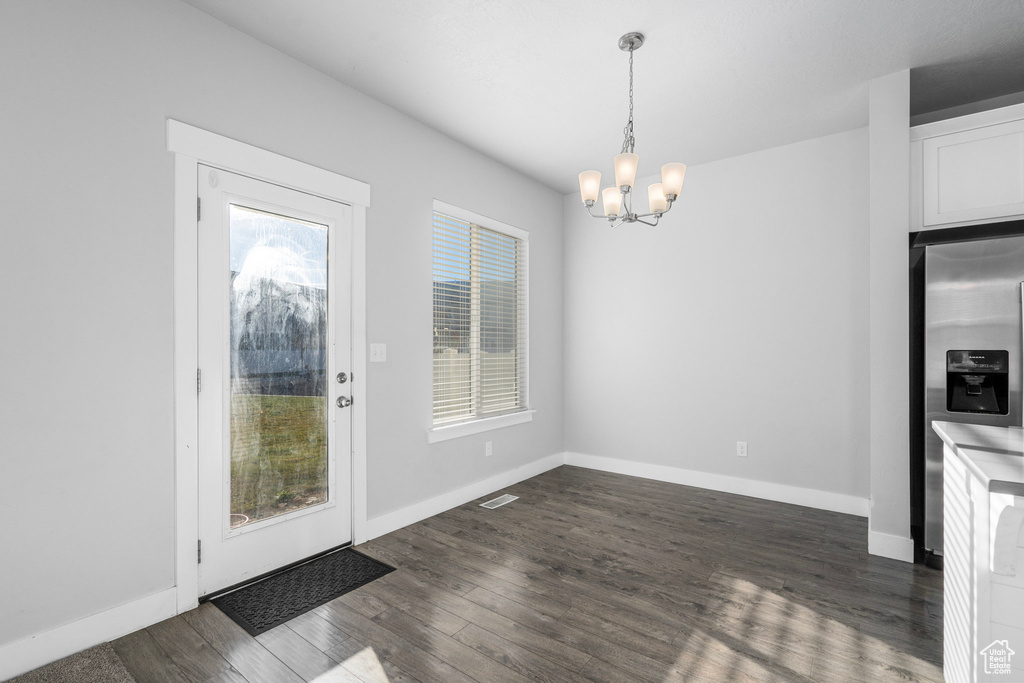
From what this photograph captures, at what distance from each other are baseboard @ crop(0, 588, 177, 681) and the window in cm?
183

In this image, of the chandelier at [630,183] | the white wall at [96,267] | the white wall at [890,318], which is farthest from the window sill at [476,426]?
the white wall at [890,318]

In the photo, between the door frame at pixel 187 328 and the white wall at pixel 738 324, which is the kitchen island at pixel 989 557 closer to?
the white wall at pixel 738 324

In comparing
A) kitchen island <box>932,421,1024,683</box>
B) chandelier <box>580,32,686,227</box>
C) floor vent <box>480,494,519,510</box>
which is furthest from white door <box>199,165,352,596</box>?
kitchen island <box>932,421,1024,683</box>

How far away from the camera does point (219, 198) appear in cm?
235

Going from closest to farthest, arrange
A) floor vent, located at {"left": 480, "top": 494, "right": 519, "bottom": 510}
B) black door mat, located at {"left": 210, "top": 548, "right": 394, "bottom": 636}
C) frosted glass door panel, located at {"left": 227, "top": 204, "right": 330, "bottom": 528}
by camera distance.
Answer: black door mat, located at {"left": 210, "top": 548, "right": 394, "bottom": 636} → frosted glass door panel, located at {"left": 227, "top": 204, "right": 330, "bottom": 528} → floor vent, located at {"left": 480, "top": 494, "right": 519, "bottom": 510}

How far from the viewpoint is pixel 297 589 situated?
240 centimetres

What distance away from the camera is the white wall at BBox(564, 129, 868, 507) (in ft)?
11.7

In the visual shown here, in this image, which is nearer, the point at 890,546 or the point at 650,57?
the point at 650,57

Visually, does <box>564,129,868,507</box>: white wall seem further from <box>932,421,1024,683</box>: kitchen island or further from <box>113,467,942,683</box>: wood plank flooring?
<box>932,421,1024,683</box>: kitchen island

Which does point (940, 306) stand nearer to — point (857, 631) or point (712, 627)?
point (857, 631)

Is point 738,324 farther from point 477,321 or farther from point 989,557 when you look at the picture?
point 989,557

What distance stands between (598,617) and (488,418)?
205 centimetres

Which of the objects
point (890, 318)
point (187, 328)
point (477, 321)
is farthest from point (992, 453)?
point (477, 321)

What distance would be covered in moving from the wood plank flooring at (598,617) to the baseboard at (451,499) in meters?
0.09
